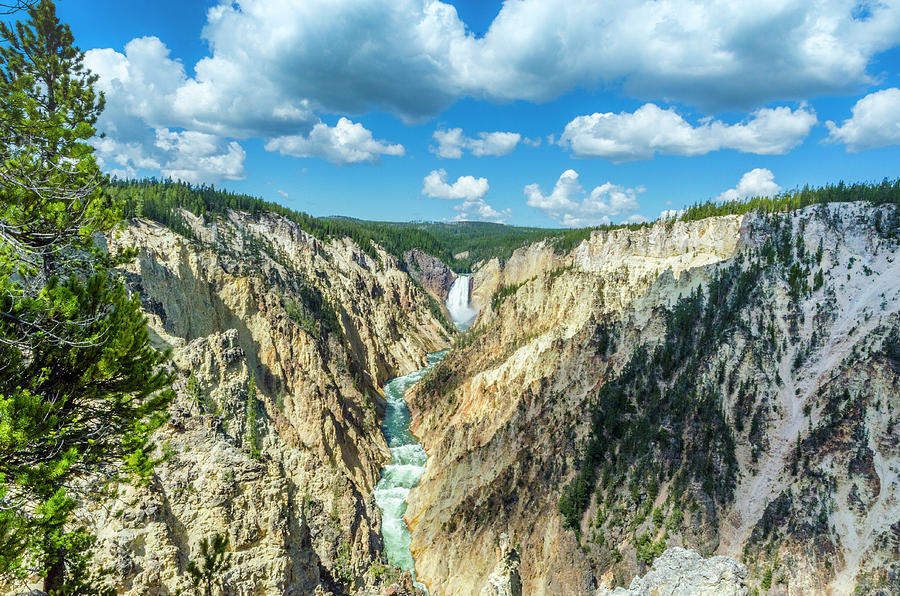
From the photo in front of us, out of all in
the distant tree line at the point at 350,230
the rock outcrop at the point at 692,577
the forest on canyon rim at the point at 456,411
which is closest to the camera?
the forest on canyon rim at the point at 456,411

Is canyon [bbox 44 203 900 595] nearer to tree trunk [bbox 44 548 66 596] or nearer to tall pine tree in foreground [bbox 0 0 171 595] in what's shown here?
tree trunk [bbox 44 548 66 596]

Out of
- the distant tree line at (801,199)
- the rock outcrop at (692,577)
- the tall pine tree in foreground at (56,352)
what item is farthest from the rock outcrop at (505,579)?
the distant tree line at (801,199)

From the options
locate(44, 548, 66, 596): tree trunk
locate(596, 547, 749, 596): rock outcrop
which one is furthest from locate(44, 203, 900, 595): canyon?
locate(44, 548, 66, 596): tree trunk

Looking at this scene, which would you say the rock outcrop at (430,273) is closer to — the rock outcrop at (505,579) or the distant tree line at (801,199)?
the distant tree line at (801,199)

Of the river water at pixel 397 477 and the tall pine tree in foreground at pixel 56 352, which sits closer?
the tall pine tree in foreground at pixel 56 352


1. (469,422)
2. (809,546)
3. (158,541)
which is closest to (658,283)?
(469,422)

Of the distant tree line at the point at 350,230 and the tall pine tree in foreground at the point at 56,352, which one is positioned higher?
the distant tree line at the point at 350,230

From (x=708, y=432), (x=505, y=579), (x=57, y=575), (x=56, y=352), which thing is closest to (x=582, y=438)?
(x=708, y=432)
